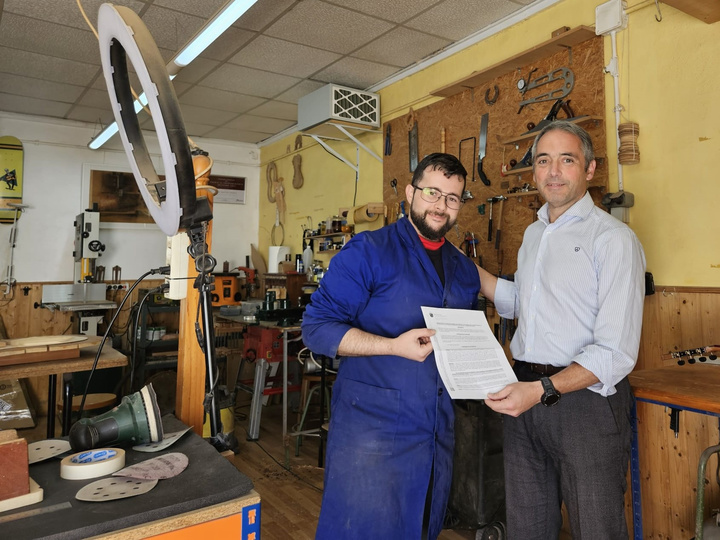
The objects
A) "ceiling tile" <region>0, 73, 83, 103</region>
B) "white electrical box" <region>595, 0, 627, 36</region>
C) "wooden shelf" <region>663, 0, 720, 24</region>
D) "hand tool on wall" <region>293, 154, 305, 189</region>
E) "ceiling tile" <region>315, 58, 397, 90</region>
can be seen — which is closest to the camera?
"wooden shelf" <region>663, 0, 720, 24</region>

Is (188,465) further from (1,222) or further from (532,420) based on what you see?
(1,222)

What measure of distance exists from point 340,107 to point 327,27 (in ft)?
2.87

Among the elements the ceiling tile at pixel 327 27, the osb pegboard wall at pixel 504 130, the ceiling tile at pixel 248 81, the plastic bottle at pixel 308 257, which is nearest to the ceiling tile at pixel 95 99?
the ceiling tile at pixel 248 81

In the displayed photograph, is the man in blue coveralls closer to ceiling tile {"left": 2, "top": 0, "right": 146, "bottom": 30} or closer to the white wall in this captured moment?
ceiling tile {"left": 2, "top": 0, "right": 146, "bottom": 30}

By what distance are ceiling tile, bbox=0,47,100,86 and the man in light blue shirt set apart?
399 centimetres

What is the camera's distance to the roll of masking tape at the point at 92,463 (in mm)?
1014

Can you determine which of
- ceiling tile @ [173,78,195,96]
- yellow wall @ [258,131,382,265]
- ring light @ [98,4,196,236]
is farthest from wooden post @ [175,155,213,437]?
ceiling tile @ [173,78,195,96]

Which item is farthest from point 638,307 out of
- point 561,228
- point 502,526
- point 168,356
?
point 168,356

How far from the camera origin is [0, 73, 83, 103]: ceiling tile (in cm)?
450

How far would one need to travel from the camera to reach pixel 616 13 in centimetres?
271

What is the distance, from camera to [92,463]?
3.38 feet

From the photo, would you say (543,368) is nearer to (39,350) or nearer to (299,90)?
(39,350)

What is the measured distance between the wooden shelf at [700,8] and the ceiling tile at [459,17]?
3.76 ft

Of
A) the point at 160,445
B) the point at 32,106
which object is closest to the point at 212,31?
the point at 160,445
